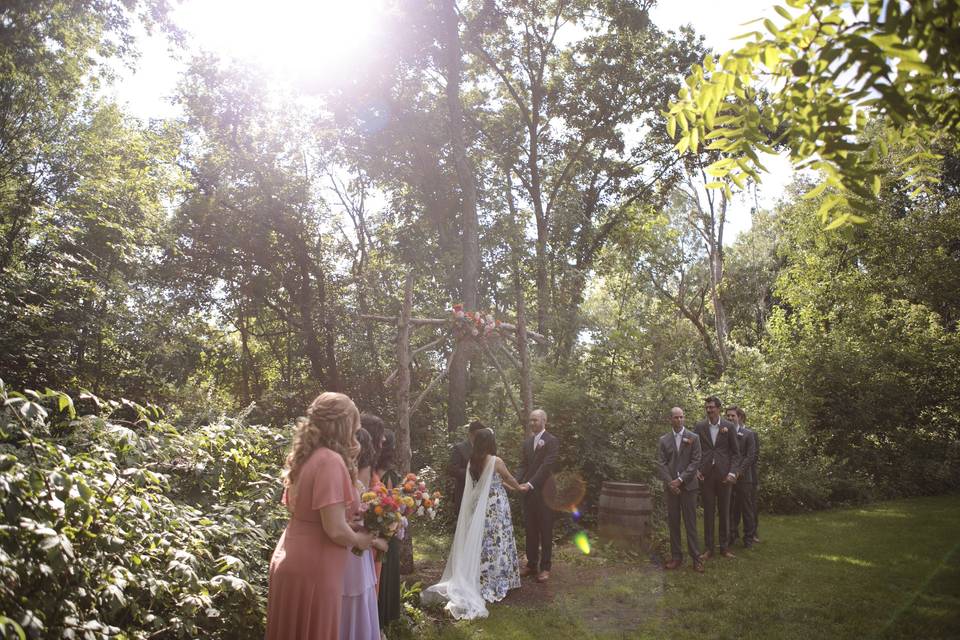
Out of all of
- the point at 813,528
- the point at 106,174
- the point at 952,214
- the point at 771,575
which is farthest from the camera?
the point at 952,214

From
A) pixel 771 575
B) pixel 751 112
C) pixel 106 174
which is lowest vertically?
pixel 771 575

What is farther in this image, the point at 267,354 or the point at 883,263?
the point at 267,354

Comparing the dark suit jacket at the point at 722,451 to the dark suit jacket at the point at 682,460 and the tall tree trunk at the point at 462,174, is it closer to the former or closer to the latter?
the dark suit jacket at the point at 682,460

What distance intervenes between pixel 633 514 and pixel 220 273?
15.0m

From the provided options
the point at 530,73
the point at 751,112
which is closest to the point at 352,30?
the point at 530,73

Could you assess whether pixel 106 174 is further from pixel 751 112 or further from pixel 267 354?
pixel 751 112

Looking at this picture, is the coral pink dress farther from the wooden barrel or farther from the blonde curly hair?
the wooden barrel

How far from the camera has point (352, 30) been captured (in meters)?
17.5

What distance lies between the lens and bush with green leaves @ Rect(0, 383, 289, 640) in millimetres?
2842

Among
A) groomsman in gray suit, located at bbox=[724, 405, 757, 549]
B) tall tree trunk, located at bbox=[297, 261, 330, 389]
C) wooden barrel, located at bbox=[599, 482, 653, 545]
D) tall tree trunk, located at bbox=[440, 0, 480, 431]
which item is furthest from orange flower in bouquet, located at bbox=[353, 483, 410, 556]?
tall tree trunk, located at bbox=[297, 261, 330, 389]

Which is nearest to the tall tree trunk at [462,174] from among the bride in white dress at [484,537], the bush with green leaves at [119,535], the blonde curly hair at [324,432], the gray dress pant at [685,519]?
the gray dress pant at [685,519]

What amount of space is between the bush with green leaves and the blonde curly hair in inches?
31.5

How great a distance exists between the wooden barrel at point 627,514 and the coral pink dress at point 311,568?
702 cm

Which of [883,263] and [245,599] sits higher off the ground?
[883,263]
